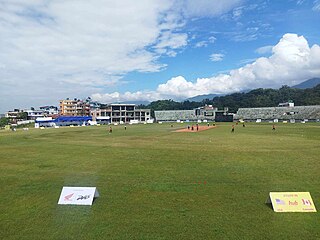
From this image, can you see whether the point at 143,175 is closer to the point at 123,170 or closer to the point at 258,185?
the point at 123,170

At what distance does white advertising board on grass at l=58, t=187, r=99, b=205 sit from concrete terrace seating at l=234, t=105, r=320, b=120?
108041 millimetres

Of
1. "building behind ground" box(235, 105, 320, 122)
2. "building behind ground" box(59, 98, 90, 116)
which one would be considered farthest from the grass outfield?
"building behind ground" box(59, 98, 90, 116)

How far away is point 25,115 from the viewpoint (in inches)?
6511

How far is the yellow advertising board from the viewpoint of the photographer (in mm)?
11227

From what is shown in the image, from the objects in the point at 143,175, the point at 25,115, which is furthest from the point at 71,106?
the point at 143,175

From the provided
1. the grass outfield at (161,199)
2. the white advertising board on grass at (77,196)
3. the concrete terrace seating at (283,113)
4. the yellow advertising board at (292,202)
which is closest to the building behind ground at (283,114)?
the concrete terrace seating at (283,113)

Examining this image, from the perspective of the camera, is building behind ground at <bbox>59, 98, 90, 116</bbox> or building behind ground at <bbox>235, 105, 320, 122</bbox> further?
building behind ground at <bbox>59, 98, 90, 116</bbox>

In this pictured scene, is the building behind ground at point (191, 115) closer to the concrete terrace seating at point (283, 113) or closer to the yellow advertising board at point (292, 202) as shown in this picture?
the concrete terrace seating at point (283, 113)

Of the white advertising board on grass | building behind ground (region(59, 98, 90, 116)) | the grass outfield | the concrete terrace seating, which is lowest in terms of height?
the grass outfield

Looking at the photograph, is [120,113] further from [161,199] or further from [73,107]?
[161,199]

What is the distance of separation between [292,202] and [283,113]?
117 meters

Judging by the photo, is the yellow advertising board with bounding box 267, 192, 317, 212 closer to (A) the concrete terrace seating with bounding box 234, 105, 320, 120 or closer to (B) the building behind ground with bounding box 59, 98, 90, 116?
(A) the concrete terrace seating with bounding box 234, 105, 320, 120

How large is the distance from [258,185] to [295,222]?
4890 millimetres

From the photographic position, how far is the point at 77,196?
41.1 ft
